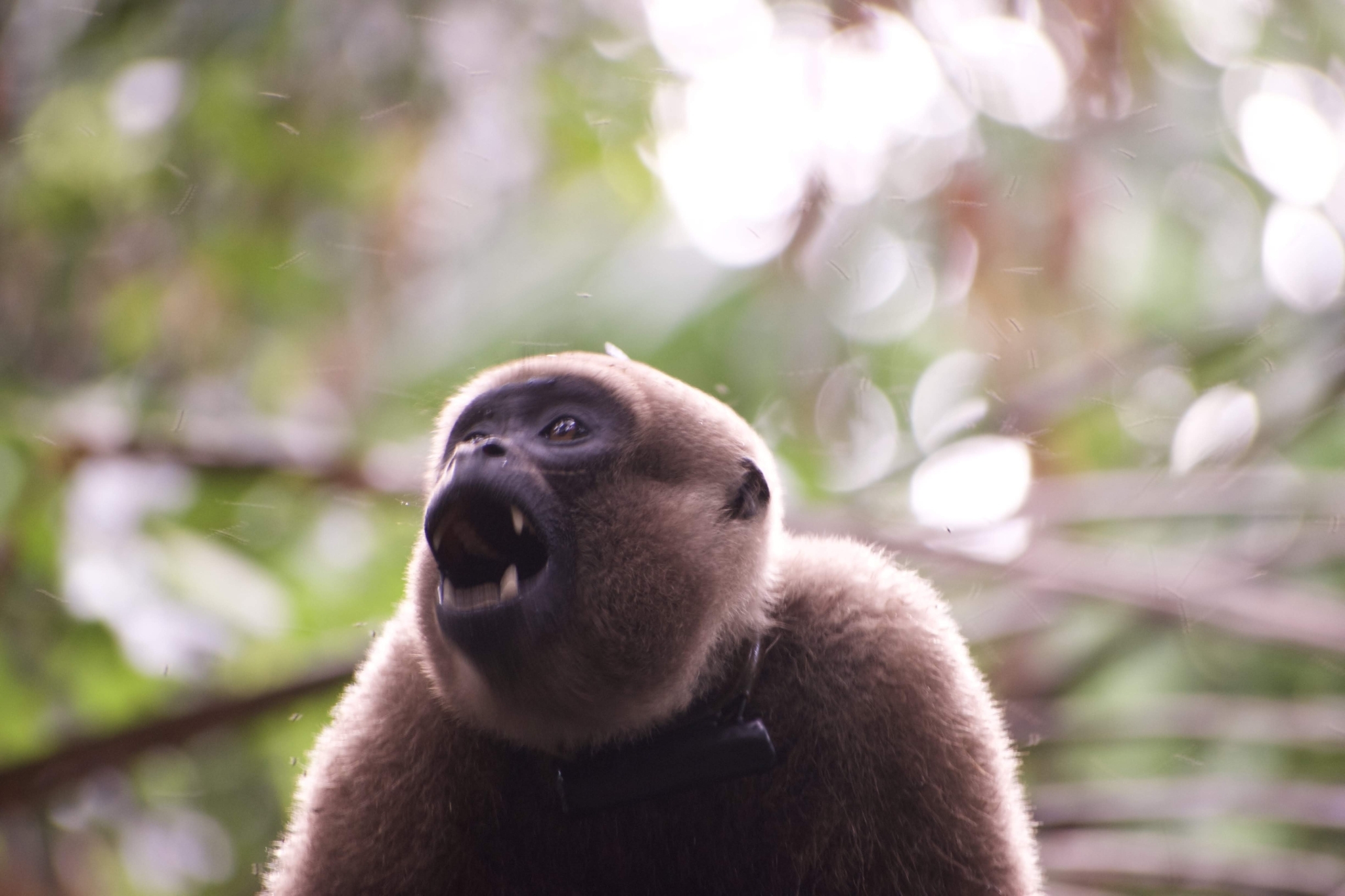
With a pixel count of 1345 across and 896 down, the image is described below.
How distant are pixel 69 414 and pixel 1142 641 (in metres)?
3.25

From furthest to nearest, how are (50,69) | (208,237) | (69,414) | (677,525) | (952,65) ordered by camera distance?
(208,237) → (50,69) → (69,414) → (952,65) → (677,525)

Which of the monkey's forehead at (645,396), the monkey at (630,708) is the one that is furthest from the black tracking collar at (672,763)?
the monkey's forehead at (645,396)

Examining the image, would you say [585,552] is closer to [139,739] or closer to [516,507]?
[516,507]

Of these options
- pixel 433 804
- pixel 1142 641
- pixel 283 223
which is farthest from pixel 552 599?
pixel 1142 641

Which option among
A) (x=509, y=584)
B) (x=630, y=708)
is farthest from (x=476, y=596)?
(x=630, y=708)

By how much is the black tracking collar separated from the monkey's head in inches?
1.2

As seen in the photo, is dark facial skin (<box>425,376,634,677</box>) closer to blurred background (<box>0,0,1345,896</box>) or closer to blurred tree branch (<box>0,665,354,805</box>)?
blurred background (<box>0,0,1345,896</box>)

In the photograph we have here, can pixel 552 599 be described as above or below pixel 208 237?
above

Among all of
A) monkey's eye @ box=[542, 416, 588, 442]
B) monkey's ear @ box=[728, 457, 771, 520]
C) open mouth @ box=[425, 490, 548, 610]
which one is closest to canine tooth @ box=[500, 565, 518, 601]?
open mouth @ box=[425, 490, 548, 610]

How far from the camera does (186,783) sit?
3578 millimetres

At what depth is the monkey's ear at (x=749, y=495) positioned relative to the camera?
142 centimetres

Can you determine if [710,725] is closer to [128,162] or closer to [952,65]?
[952,65]

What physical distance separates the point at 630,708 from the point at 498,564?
23 cm

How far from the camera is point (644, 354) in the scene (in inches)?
87.7
